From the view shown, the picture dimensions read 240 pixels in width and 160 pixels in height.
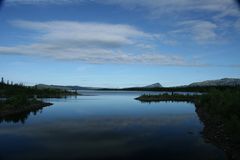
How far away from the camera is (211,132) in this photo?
24.6m

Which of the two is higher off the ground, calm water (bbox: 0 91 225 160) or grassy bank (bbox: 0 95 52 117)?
grassy bank (bbox: 0 95 52 117)

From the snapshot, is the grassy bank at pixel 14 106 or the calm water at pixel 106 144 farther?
the grassy bank at pixel 14 106

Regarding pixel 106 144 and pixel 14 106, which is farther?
pixel 14 106

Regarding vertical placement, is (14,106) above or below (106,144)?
above

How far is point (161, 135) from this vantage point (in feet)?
83.0

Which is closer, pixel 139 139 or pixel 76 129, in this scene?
pixel 139 139

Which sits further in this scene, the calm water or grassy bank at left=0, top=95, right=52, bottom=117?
grassy bank at left=0, top=95, right=52, bottom=117

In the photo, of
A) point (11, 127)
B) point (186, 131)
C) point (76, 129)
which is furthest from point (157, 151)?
point (11, 127)

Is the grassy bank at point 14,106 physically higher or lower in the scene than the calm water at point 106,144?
higher

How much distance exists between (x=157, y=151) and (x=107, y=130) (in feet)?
30.8

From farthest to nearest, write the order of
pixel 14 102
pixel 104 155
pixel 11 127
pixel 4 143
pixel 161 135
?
pixel 14 102, pixel 11 127, pixel 161 135, pixel 4 143, pixel 104 155

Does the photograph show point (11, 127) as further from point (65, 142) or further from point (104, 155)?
point (104, 155)

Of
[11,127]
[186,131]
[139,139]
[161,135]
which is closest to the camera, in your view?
[139,139]

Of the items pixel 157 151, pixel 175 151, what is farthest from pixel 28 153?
pixel 175 151
